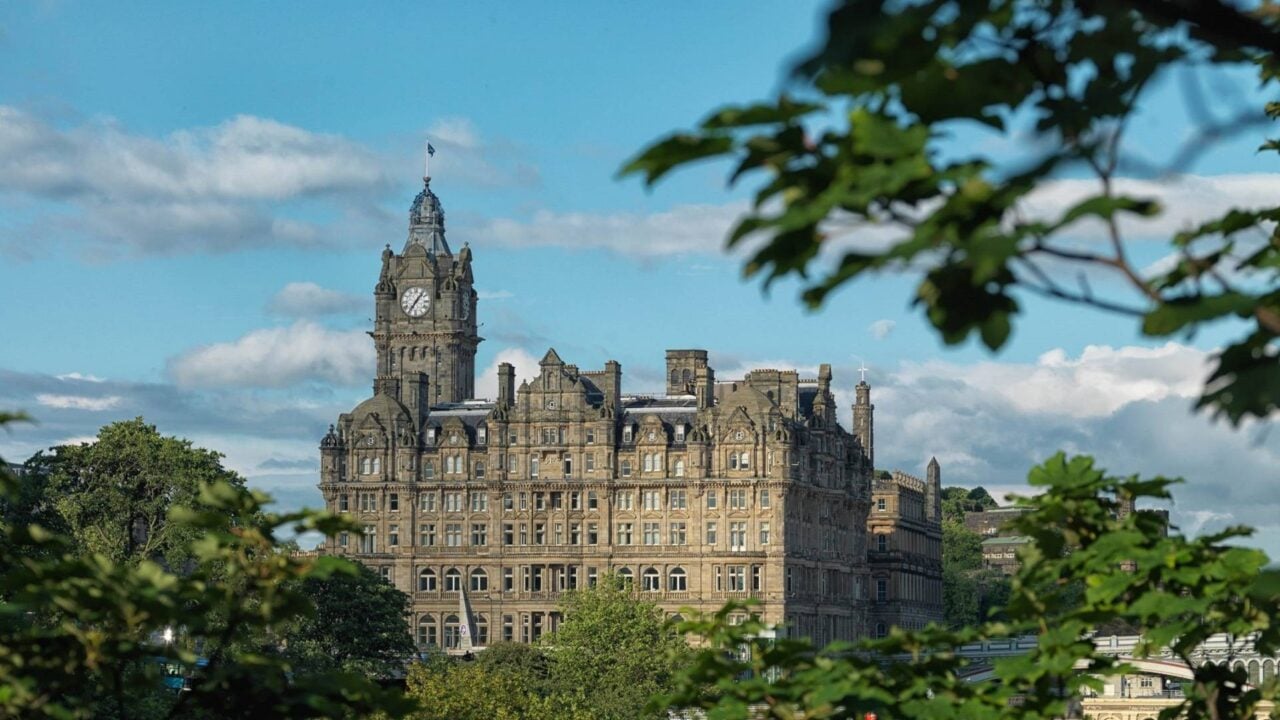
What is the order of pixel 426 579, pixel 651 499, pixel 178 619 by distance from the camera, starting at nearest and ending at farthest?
1. pixel 178 619
2. pixel 651 499
3. pixel 426 579

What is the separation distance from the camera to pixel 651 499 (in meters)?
148

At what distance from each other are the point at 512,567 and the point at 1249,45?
142630 millimetres

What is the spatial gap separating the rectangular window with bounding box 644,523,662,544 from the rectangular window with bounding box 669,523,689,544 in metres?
1.06

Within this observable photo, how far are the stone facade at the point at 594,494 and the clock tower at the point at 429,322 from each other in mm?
7814

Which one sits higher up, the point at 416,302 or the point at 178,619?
the point at 416,302

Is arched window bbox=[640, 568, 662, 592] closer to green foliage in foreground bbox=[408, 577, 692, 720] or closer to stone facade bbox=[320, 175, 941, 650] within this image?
stone facade bbox=[320, 175, 941, 650]

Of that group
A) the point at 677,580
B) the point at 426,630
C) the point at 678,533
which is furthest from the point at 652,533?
the point at 426,630

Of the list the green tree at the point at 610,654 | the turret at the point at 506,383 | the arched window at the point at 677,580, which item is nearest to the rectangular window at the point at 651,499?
the arched window at the point at 677,580

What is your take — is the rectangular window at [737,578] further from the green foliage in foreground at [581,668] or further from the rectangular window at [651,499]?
the green foliage in foreground at [581,668]

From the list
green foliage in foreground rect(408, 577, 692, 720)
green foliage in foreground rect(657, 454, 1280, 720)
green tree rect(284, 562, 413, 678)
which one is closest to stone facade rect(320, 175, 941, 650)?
green foliage in foreground rect(408, 577, 692, 720)

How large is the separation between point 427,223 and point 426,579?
3624 cm

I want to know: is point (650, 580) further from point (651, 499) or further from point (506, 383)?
point (506, 383)

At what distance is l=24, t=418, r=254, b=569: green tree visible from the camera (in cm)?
10662

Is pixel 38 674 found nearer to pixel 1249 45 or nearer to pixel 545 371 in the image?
pixel 1249 45
